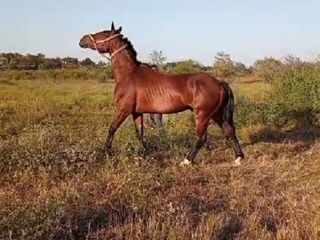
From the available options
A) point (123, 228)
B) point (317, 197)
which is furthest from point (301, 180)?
point (123, 228)

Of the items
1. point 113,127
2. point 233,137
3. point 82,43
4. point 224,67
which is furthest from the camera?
point 224,67

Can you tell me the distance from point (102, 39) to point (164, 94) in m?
1.57

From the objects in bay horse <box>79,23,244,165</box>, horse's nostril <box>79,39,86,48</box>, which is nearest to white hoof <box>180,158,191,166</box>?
bay horse <box>79,23,244,165</box>

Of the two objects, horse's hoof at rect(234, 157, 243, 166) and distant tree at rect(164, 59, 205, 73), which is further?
distant tree at rect(164, 59, 205, 73)

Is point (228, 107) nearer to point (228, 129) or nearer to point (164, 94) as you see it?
point (228, 129)

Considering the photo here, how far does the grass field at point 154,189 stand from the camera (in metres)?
4.86

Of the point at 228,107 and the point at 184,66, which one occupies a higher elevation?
the point at 184,66

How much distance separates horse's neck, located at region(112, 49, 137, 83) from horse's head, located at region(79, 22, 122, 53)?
271mm

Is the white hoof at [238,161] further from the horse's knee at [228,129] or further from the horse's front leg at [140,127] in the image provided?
the horse's front leg at [140,127]

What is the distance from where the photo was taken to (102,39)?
952cm

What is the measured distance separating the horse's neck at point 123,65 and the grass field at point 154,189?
3.48ft

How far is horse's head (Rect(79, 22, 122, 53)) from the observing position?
9.48 metres

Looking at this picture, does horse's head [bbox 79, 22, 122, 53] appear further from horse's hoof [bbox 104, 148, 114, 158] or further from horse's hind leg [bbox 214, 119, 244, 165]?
horse's hind leg [bbox 214, 119, 244, 165]

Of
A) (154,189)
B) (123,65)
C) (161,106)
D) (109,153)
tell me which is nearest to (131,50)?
(123,65)
